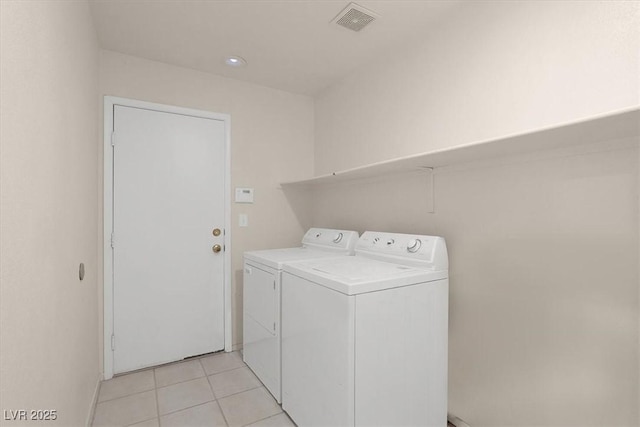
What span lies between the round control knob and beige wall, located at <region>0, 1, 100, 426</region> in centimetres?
160

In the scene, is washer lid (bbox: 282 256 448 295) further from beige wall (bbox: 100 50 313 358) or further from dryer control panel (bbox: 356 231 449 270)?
beige wall (bbox: 100 50 313 358)

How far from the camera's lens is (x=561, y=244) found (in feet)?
4.34

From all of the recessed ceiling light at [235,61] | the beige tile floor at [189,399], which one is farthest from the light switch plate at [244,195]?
the beige tile floor at [189,399]

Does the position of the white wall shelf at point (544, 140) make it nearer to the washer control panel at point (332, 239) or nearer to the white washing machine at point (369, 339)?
the white washing machine at point (369, 339)

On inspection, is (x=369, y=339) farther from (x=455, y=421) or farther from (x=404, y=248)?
(x=455, y=421)

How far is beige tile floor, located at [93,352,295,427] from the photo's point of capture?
5.80ft

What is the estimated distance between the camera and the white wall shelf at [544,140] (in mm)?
970

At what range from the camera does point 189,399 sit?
196cm

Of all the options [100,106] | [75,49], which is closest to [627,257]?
[75,49]

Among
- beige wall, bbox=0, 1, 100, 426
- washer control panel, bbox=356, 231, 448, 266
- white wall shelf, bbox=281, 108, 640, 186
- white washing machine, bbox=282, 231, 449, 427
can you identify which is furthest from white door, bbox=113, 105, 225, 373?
white wall shelf, bbox=281, 108, 640, 186

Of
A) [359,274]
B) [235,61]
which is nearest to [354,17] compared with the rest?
[235,61]

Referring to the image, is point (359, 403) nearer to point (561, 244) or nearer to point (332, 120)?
point (561, 244)

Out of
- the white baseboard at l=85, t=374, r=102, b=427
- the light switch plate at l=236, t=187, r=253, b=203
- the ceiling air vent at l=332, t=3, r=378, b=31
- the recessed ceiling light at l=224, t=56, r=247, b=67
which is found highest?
the ceiling air vent at l=332, t=3, r=378, b=31

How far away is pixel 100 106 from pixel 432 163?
2.30 m
